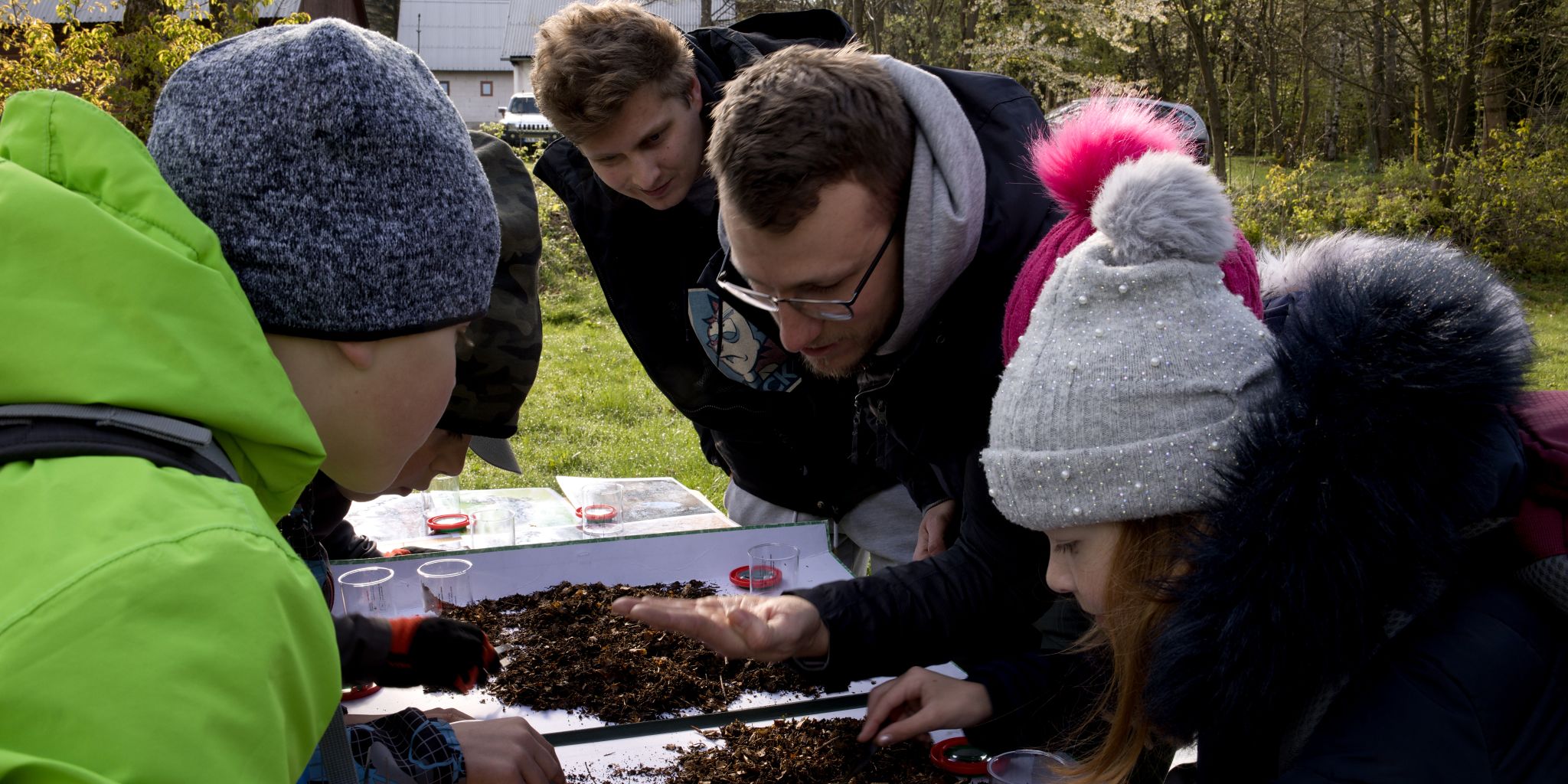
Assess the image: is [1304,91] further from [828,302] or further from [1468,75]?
[828,302]

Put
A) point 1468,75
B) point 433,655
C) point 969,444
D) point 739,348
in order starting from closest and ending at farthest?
point 433,655 < point 969,444 < point 739,348 < point 1468,75

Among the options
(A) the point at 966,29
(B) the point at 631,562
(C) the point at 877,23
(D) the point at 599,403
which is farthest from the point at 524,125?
(B) the point at 631,562

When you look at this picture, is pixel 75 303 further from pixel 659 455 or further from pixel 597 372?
Answer: pixel 597 372

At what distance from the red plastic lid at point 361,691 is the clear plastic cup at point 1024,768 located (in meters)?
1.24

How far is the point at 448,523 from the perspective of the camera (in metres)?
3.38

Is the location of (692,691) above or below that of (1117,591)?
below

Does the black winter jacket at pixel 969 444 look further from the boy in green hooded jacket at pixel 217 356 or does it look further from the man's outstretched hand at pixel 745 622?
the boy in green hooded jacket at pixel 217 356

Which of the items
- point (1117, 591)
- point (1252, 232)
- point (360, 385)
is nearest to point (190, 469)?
point (360, 385)

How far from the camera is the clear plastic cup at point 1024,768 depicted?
1598mm

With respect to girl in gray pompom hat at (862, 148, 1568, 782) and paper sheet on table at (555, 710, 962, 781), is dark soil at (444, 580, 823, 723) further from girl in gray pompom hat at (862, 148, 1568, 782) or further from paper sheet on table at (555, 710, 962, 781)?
girl in gray pompom hat at (862, 148, 1568, 782)

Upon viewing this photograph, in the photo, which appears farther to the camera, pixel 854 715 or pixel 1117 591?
pixel 854 715

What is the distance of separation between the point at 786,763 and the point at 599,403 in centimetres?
605

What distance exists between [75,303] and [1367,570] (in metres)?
1.25

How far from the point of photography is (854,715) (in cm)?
206
